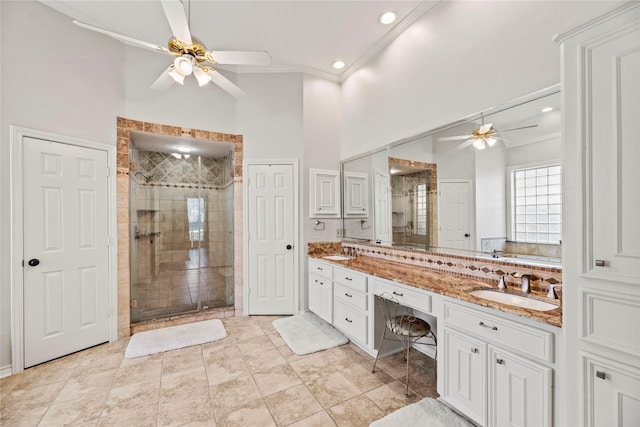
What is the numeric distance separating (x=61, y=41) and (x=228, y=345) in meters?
3.51

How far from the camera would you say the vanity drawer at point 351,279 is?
2.52 meters

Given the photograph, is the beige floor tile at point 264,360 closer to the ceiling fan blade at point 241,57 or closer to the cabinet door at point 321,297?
the cabinet door at point 321,297

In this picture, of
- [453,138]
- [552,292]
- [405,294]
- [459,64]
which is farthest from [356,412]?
[459,64]

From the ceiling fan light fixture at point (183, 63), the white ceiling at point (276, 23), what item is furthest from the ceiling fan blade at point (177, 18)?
the white ceiling at point (276, 23)

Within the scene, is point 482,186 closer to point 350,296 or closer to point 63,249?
point 350,296

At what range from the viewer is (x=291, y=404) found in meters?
1.92

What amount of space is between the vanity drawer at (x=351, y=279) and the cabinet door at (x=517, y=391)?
1.16 metres

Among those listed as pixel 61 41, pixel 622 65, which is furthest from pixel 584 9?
pixel 61 41

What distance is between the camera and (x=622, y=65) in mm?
1060

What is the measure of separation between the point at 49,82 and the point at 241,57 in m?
1.93

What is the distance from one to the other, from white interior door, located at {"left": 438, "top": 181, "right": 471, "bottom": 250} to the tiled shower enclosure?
2754 mm

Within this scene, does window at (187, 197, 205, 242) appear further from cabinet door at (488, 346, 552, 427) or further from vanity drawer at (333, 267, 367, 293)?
cabinet door at (488, 346, 552, 427)

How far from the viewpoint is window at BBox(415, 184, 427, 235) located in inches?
104

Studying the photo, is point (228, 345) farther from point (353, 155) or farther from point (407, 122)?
point (407, 122)
